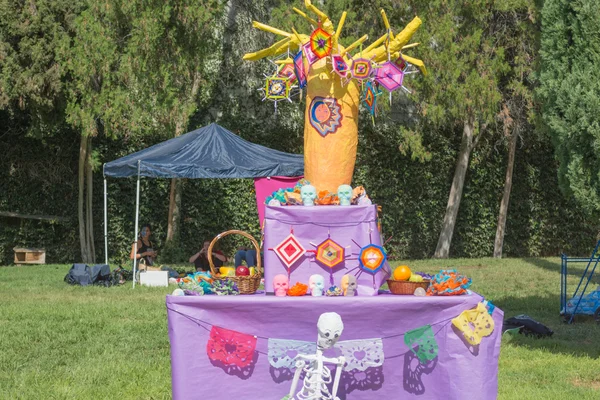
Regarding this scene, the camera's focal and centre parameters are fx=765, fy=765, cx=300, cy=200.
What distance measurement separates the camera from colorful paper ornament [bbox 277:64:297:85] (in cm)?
583

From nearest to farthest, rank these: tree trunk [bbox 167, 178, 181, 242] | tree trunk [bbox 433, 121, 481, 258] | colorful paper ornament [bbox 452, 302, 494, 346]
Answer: colorful paper ornament [bbox 452, 302, 494, 346]
tree trunk [bbox 167, 178, 181, 242]
tree trunk [bbox 433, 121, 481, 258]

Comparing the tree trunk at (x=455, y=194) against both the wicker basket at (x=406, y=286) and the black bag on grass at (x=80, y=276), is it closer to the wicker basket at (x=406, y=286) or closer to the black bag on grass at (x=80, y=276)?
the black bag on grass at (x=80, y=276)

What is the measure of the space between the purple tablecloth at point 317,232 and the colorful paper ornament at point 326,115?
31.5 inches

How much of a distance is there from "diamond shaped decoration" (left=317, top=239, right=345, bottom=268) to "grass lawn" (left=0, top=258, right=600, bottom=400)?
116 cm

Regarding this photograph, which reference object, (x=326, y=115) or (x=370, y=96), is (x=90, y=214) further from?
(x=326, y=115)

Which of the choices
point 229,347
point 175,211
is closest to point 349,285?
point 229,347

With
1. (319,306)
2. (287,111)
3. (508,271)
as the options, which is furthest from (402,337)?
(287,111)

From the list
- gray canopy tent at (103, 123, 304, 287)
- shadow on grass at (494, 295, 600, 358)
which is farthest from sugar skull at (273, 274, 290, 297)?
gray canopy tent at (103, 123, 304, 287)

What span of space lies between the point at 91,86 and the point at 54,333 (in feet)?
24.1

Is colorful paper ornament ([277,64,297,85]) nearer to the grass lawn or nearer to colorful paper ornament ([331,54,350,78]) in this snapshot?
colorful paper ornament ([331,54,350,78])

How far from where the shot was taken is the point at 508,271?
14070 mm

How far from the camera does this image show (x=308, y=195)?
16.5ft

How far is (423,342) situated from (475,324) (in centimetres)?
33

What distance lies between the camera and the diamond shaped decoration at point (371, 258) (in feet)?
15.4
